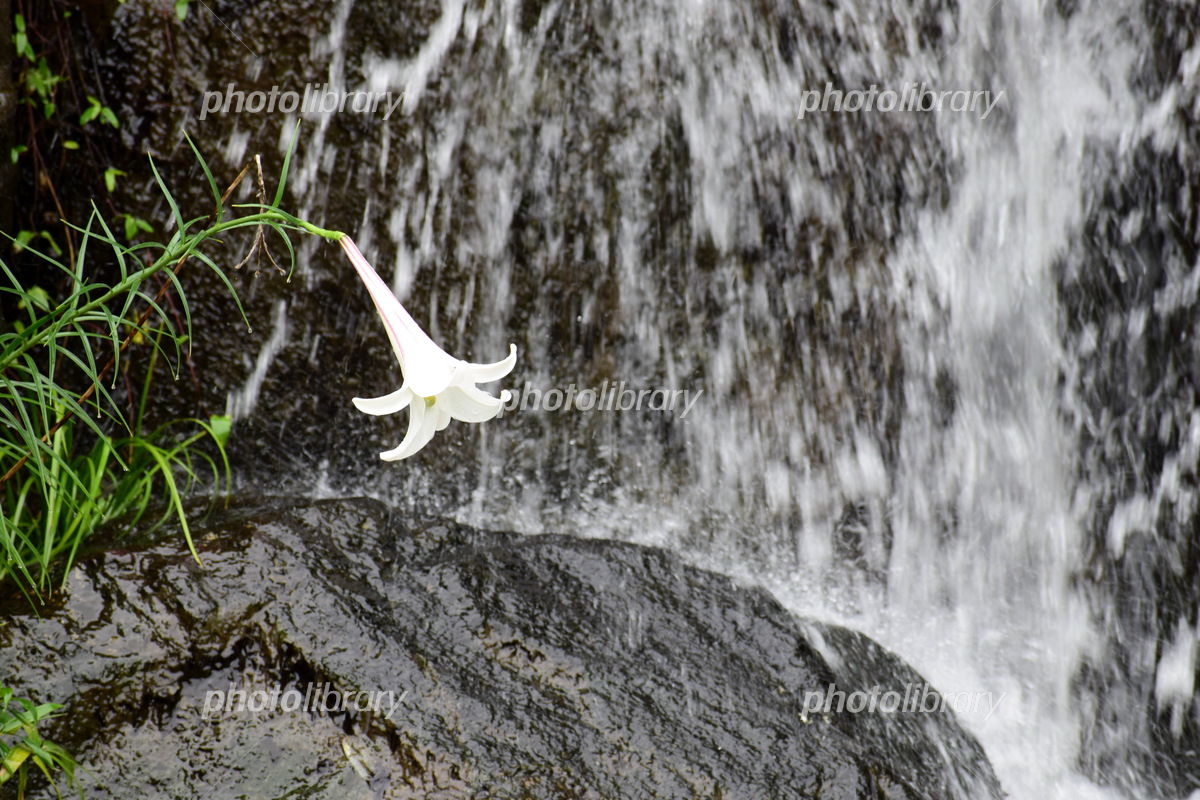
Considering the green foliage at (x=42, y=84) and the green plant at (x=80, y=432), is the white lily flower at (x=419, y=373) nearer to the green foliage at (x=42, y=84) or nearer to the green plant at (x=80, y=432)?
the green plant at (x=80, y=432)

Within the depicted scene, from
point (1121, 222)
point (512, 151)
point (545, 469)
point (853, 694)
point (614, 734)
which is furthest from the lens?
point (545, 469)

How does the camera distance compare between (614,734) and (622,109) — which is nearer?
(614,734)

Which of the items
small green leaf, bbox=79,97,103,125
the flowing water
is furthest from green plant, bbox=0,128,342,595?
the flowing water

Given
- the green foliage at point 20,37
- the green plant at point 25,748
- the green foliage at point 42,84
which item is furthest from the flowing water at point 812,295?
the green plant at point 25,748

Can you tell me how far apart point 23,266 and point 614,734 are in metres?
3.15

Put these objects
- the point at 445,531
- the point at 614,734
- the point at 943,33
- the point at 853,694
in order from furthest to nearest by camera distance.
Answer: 1. the point at 943,33
2. the point at 445,531
3. the point at 853,694
4. the point at 614,734

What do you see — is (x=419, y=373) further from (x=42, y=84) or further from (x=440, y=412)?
(x=42, y=84)

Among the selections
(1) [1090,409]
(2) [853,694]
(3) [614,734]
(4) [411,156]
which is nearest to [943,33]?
(1) [1090,409]

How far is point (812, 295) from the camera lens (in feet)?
12.8

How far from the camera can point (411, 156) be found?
3.77m

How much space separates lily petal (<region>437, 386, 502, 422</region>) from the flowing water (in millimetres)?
2329

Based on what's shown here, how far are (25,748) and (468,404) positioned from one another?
4.75 feet

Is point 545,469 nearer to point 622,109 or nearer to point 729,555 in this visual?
point 729,555

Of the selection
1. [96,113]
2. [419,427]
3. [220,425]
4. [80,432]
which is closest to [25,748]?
[419,427]
